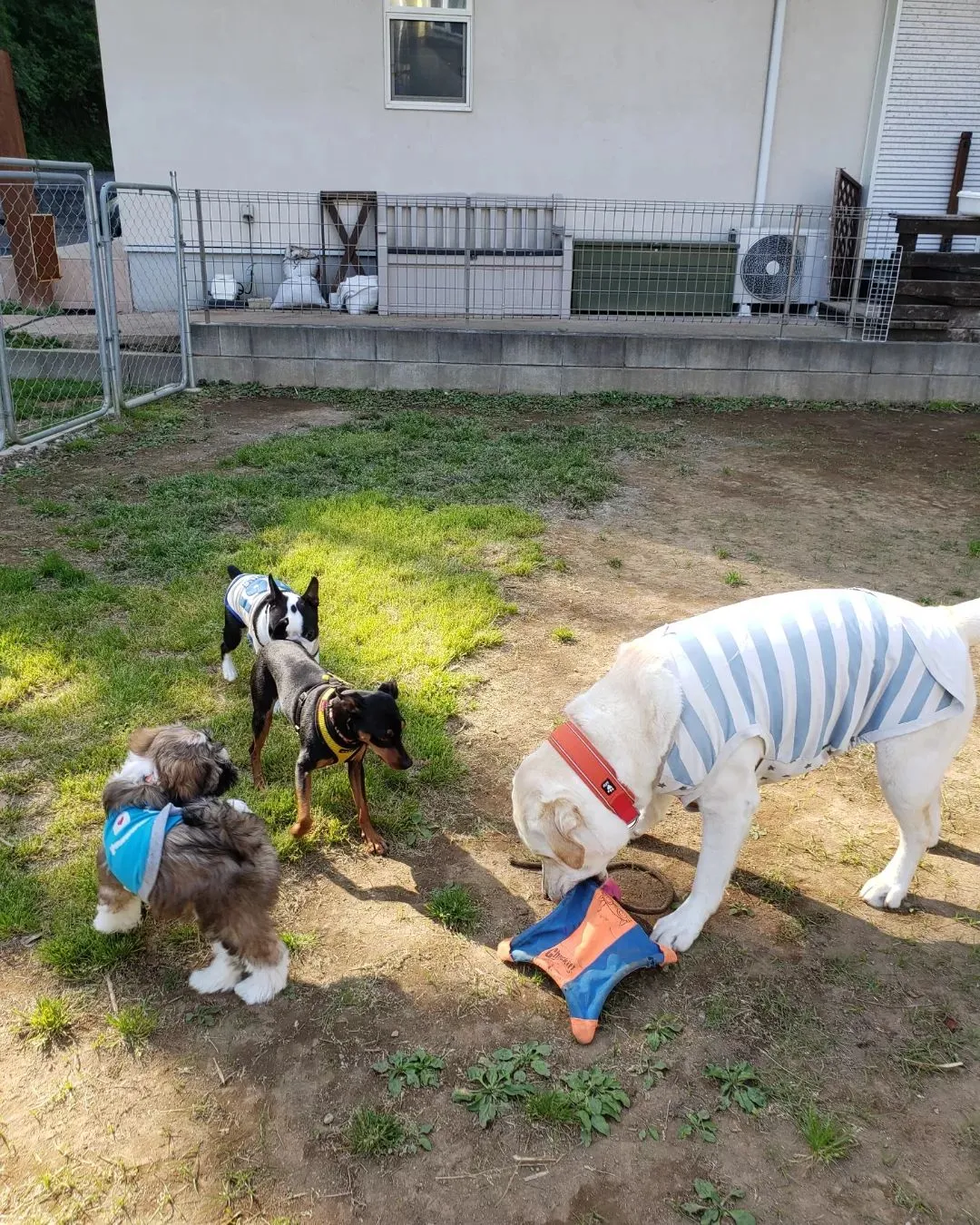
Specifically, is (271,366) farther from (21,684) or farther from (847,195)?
(847,195)

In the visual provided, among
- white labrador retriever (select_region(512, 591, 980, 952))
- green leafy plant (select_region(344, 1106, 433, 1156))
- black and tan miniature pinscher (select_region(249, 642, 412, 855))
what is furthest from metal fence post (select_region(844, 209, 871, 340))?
green leafy plant (select_region(344, 1106, 433, 1156))

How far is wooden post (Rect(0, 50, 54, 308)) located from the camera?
38.8 feet

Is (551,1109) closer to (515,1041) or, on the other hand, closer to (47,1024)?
(515,1041)

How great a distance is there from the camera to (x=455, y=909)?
9.85ft

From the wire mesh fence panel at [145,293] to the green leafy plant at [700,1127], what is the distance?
8281 mm

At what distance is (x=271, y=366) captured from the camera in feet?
33.2

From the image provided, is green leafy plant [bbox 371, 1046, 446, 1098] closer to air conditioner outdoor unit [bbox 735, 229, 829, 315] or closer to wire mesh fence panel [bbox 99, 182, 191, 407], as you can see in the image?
wire mesh fence panel [bbox 99, 182, 191, 407]

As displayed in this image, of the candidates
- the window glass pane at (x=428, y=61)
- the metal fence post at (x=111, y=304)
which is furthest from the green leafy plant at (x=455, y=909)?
the window glass pane at (x=428, y=61)

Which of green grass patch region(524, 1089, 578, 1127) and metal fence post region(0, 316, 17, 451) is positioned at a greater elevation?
metal fence post region(0, 316, 17, 451)

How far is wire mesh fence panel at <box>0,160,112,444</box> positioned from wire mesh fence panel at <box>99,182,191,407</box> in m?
0.24

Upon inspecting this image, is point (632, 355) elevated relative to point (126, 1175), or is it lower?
elevated

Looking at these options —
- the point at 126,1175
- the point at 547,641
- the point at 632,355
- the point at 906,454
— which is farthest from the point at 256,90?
the point at 126,1175

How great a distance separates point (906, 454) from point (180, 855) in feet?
26.2

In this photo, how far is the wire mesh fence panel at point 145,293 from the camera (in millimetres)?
8586
